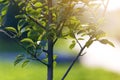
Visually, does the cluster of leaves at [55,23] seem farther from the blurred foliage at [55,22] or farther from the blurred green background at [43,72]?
the blurred green background at [43,72]

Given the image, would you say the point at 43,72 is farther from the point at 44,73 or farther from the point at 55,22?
the point at 55,22

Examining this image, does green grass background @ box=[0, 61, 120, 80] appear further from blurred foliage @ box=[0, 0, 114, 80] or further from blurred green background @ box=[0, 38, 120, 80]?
blurred foliage @ box=[0, 0, 114, 80]

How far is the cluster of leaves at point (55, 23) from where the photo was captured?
2.43 meters

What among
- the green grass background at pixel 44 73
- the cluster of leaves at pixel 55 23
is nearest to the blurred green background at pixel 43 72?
the green grass background at pixel 44 73

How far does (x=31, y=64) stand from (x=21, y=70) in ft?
2.81

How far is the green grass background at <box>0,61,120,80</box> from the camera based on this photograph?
7.04 m

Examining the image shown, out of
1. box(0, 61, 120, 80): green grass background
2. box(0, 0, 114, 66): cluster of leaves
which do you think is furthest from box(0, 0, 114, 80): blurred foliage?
box(0, 61, 120, 80): green grass background

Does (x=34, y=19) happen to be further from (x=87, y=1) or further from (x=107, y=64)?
(x=107, y=64)

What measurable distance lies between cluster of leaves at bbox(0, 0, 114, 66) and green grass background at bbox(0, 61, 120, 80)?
4.18 m

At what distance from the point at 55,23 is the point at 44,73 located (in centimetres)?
490

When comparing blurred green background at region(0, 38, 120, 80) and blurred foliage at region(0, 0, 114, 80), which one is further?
blurred green background at region(0, 38, 120, 80)

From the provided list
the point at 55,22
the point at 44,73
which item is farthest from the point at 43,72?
the point at 55,22

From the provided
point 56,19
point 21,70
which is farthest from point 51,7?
point 21,70

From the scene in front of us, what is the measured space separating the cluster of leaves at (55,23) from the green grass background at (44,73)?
4.18 metres
